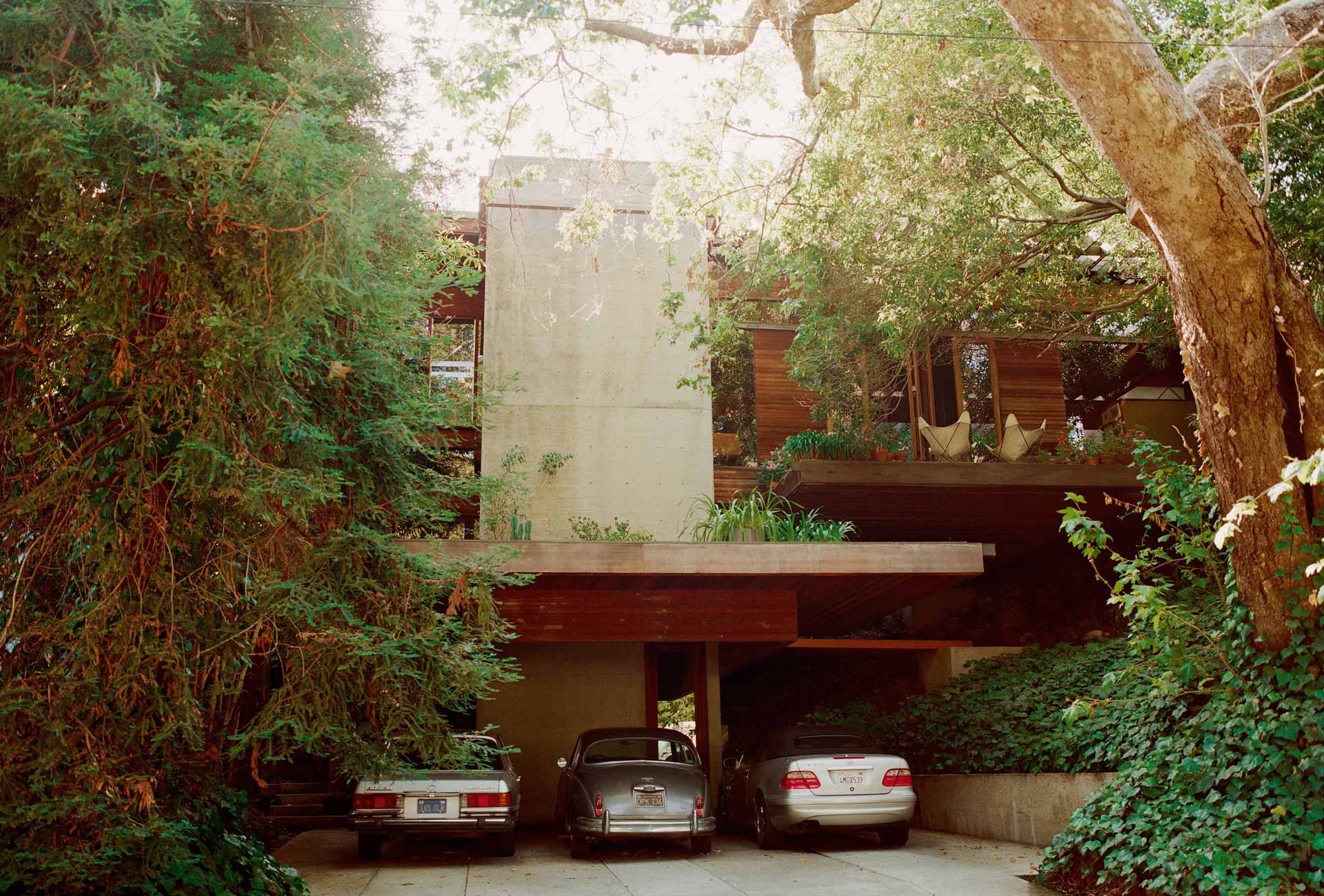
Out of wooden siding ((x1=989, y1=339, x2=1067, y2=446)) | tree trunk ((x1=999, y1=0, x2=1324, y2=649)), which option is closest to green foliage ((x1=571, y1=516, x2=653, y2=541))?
wooden siding ((x1=989, y1=339, x2=1067, y2=446))

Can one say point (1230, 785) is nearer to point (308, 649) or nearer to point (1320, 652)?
point (1320, 652)

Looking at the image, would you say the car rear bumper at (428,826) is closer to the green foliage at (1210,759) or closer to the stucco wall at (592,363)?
the green foliage at (1210,759)

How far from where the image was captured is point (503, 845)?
10336 mm

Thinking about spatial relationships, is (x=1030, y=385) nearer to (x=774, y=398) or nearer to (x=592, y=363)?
(x=774, y=398)

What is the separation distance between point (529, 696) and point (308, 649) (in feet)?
30.2

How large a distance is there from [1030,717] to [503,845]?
6.21 m

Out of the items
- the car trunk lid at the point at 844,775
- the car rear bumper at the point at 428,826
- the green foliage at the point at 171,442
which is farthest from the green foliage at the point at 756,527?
the green foliage at the point at 171,442

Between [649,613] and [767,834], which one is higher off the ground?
[649,613]

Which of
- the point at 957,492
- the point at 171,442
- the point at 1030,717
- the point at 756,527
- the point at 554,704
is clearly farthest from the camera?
the point at 554,704

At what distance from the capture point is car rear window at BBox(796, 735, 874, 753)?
10.9 metres

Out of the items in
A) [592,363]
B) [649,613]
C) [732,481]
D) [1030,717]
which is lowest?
[1030,717]

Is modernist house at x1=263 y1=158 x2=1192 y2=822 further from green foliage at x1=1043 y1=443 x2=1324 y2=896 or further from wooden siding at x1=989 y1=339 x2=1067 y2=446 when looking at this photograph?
green foliage at x1=1043 y1=443 x2=1324 y2=896

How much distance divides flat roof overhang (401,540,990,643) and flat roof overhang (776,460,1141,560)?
1685 millimetres

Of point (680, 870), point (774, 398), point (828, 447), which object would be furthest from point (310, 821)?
point (774, 398)
